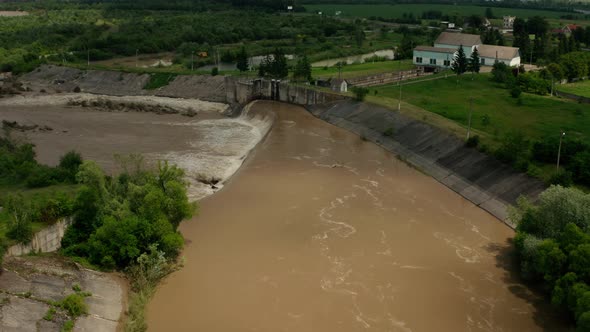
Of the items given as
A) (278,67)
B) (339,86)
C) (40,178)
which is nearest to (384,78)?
(339,86)

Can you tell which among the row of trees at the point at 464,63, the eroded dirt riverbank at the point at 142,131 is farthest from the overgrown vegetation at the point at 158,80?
the row of trees at the point at 464,63

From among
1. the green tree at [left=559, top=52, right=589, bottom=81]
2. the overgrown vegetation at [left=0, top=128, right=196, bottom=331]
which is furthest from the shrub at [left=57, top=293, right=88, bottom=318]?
the green tree at [left=559, top=52, right=589, bottom=81]

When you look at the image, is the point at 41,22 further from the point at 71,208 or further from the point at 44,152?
the point at 71,208

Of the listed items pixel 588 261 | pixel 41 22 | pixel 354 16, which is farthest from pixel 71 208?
pixel 354 16

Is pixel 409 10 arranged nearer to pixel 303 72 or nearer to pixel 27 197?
pixel 303 72

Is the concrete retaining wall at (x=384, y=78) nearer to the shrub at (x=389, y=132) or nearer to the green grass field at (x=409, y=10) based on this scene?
the shrub at (x=389, y=132)
